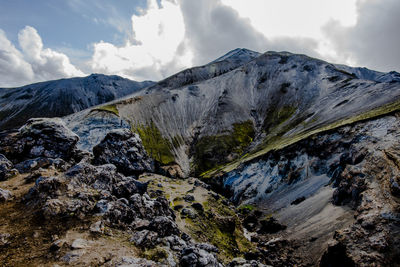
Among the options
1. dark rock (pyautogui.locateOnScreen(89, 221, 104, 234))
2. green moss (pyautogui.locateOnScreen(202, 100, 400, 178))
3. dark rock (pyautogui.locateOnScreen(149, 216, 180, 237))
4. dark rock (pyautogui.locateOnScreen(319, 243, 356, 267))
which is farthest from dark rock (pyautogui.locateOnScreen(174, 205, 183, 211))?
green moss (pyautogui.locateOnScreen(202, 100, 400, 178))

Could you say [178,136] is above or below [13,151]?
above

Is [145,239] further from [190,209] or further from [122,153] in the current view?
[122,153]

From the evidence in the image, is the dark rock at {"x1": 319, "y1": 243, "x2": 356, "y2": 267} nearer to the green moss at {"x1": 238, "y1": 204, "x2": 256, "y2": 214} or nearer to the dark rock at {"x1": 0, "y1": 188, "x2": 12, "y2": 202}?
the green moss at {"x1": 238, "y1": 204, "x2": 256, "y2": 214}

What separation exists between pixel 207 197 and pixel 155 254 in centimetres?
4923

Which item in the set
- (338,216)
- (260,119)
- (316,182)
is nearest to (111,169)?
(338,216)

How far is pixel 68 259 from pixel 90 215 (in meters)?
5.97

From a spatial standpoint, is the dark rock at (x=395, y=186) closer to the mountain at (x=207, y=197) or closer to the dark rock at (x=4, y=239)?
the mountain at (x=207, y=197)

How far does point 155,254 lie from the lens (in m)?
18.5

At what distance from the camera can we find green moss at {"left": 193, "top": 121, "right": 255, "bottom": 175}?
113188mm

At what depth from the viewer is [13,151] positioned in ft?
98.7

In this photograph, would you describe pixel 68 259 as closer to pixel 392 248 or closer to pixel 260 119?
pixel 392 248

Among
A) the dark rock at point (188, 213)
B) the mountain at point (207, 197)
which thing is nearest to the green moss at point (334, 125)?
the mountain at point (207, 197)

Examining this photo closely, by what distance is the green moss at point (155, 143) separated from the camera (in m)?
109

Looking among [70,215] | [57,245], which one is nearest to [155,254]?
[57,245]
